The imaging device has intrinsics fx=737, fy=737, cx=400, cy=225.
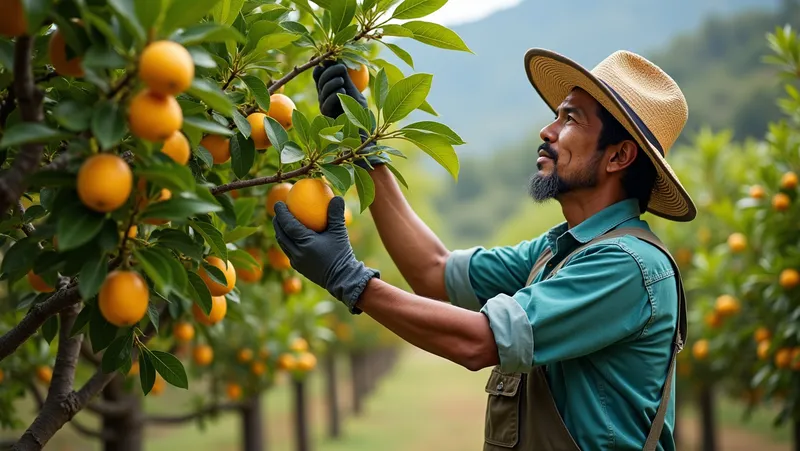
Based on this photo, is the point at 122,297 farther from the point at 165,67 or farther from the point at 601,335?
the point at 601,335

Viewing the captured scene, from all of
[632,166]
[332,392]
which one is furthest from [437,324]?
[332,392]

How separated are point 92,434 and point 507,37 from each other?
100829 mm

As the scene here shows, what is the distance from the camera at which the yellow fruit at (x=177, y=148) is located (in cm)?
135

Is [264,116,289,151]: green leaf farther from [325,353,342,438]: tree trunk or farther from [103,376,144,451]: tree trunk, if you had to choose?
[325,353,342,438]: tree trunk

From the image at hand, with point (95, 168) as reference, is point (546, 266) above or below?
below

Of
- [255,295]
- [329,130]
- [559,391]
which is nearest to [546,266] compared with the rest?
[559,391]

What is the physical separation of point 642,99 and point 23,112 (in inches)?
71.3

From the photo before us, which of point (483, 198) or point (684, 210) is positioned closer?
point (684, 210)

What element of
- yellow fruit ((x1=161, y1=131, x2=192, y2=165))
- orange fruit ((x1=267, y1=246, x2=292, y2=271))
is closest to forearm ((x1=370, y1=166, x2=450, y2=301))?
orange fruit ((x1=267, y1=246, x2=292, y2=271))

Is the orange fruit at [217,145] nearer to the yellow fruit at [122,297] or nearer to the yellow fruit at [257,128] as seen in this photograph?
the yellow fruit at [257,128]

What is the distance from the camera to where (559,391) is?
2.19 meters

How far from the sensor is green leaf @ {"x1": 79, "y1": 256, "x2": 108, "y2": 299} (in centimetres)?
126

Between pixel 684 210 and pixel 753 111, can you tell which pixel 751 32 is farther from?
pixel 684 210

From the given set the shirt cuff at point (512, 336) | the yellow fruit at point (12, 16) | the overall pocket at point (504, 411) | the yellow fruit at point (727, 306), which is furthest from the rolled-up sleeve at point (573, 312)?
the yellow fruit at point (727, 306)
